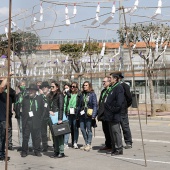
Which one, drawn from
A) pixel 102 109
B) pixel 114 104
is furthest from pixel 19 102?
pixel 114 104

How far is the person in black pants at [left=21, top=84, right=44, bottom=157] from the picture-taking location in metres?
9.76

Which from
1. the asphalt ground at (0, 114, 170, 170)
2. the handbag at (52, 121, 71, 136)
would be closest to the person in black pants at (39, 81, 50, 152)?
the asphalt ground at (0, 114, 170, 170)

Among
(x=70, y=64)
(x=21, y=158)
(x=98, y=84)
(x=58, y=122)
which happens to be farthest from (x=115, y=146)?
(x=70, y=64)

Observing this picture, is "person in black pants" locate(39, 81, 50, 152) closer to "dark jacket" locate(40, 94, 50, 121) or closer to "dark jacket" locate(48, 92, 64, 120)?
"dark jacket" locate(40, 94, 50, 121)

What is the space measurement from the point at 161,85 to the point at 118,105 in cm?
1704

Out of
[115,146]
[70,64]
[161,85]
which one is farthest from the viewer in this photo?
[70,64]

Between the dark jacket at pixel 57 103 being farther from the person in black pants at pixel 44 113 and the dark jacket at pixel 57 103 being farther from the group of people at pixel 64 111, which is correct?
the person in black pants at pixel 44 113

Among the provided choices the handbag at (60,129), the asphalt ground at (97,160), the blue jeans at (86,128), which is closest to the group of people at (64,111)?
the blue jeans at (86,128)

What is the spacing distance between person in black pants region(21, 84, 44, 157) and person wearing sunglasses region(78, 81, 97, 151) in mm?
1171

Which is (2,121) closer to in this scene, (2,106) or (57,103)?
(2,106)

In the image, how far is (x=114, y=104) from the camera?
9.76m

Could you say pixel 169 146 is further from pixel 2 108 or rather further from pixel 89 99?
pixel 2 108

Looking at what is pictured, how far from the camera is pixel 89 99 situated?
424 inches

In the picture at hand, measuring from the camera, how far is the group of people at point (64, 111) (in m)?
9.72
